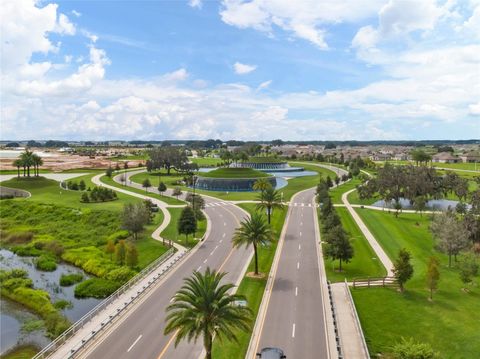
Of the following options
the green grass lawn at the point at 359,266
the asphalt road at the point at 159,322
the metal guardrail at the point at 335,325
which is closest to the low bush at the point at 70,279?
the asphalt road at the point at 159,322

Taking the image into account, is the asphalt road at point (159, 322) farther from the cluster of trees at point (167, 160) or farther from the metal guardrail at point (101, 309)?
the cluster of trees at point (167, 160)

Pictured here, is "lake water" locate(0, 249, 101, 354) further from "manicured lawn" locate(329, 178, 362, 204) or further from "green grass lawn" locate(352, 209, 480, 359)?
"manicured lawn" locate(329, 178, 362, 204)

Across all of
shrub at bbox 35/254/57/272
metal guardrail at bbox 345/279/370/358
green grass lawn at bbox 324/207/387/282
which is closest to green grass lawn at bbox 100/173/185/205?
shrub at bbox 35/254/57/272

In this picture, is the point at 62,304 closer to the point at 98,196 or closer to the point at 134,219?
the point at 134,219

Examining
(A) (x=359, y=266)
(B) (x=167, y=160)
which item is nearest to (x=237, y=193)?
(B) (x=167, y=160)

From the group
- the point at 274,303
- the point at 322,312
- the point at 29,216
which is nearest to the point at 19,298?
the point at 274,303
